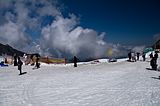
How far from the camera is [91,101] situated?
52.7 feet

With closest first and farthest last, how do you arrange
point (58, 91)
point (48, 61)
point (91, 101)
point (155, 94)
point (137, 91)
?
point (91, 101)
point (155, 94)
point (137, 91)
point (58, 91)
point (48, 61)

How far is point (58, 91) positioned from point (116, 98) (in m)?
5.14

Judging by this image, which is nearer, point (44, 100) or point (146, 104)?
point (146, 104)

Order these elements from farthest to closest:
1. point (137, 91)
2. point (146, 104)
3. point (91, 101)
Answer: point (137, 91) < point (91, 101) < point (146, 104)

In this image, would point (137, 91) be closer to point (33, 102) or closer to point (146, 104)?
point (146, 104)

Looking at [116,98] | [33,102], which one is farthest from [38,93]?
[116,98]

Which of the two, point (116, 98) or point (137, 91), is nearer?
point (116, 98)

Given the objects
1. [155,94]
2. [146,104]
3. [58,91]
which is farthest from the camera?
[58,91]

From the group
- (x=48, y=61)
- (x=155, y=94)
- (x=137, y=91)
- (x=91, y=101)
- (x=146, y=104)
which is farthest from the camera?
(x=48, y=61)

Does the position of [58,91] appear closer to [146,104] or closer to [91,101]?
[91,101]

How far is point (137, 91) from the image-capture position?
18641mm

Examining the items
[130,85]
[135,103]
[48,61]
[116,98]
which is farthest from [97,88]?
[48,61]

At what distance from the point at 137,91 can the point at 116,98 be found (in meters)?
2.65

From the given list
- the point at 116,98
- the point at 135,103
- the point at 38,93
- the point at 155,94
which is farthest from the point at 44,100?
the point at 155,94
